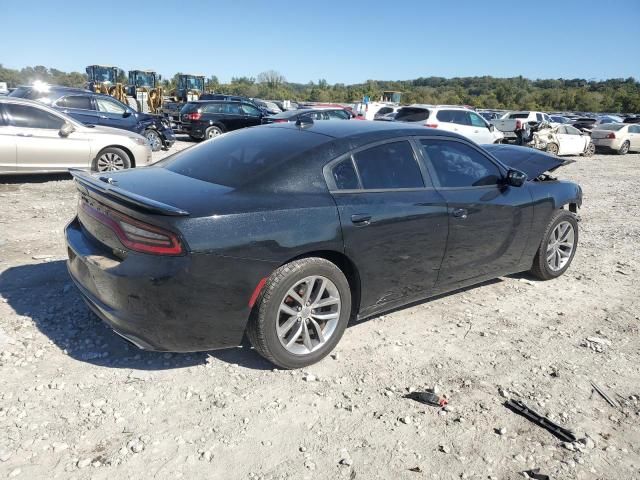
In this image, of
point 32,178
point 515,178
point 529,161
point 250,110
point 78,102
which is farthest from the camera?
point 250,110

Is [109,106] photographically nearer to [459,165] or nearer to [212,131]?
[212,131]

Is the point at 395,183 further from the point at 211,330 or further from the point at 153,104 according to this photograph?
the point at 153,104

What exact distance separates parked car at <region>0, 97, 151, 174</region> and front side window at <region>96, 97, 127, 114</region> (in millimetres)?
4026

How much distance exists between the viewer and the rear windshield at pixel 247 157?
3252mm

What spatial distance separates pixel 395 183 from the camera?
3693mm

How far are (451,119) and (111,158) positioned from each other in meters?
10.6

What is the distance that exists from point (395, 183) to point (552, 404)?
1.76 m

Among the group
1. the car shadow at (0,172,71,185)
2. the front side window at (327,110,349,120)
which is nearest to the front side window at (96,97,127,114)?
the car shadow at (0,172,71,185)

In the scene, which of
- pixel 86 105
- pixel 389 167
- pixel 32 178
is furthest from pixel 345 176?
pixel 86 105

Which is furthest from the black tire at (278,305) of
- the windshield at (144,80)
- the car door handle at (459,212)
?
the windshield at (144,80)

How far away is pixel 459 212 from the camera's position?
3.96 meters

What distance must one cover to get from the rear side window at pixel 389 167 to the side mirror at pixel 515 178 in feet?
3.55

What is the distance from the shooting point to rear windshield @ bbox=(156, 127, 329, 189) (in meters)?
3.25

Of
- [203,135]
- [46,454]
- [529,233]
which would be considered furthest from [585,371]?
[203,135]
